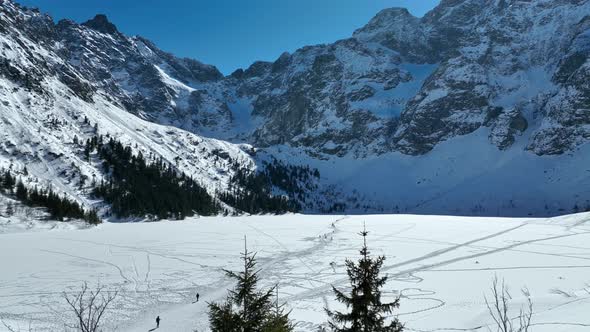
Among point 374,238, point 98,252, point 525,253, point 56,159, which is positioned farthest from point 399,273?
point 56,159

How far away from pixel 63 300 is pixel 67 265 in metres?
15.7

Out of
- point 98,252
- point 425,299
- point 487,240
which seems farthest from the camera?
point 487,240

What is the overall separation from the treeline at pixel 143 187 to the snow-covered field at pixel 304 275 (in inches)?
2805

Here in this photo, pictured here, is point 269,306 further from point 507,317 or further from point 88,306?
Result: point 507,317

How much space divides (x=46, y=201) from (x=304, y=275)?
96.6m

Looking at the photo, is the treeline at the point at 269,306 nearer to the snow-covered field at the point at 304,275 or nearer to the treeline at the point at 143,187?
the snow-covered field at the point at 304,275

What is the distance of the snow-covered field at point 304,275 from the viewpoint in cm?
2619

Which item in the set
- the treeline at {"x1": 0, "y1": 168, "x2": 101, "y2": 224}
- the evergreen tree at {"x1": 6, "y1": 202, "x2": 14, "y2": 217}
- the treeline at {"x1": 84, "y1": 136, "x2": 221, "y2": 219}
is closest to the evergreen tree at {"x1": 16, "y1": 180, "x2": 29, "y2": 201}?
the treeline at {"x1": 0, "y1": 168, "x2": 101, "y2": 224}

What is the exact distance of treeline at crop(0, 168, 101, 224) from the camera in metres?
105

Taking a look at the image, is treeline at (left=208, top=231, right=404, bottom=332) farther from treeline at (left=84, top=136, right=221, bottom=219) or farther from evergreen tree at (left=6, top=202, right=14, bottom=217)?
treeline at (left=84, top=136, right=221, bottom=219)

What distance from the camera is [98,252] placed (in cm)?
5462

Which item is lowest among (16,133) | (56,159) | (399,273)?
(399,273)

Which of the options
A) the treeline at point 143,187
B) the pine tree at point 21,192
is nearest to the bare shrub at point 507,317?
the pine tree at point 21,192

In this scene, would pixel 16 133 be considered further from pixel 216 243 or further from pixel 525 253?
pixel 525 253
